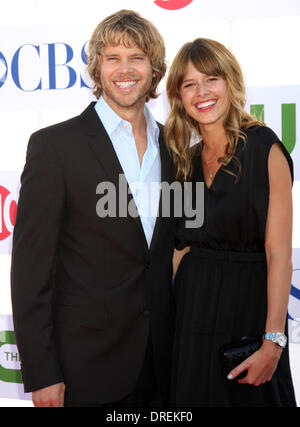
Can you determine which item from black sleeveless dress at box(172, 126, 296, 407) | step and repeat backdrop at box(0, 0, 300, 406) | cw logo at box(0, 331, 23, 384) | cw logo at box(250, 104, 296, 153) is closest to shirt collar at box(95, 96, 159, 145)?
black sleeveless dress at box(172, 126, 296, 407)

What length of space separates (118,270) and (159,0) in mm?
1772

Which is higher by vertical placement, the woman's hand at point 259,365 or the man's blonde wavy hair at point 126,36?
the man's blonde wavy hair at point 126,36

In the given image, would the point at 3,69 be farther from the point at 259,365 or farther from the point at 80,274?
the point at 259,365

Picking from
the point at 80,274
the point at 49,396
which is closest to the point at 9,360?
the point at 49,396

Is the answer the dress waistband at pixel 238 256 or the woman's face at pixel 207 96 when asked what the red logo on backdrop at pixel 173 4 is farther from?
the dress waistband at pixel 238 256

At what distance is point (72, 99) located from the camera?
3.07 m

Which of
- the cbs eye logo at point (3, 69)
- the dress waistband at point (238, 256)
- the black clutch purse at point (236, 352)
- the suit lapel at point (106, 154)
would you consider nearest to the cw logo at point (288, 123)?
the dress waistband at point (238, 256)

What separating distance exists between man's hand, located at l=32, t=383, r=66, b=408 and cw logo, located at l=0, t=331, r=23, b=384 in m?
1.49

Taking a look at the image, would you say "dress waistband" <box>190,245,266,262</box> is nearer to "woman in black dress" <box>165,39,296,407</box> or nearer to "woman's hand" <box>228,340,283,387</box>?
"woman in black dress" <box>165,39,296,407</box>

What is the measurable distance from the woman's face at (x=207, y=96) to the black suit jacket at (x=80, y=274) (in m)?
0.45

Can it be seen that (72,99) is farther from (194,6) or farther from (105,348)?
(105,348)

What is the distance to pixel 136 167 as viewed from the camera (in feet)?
Answer: 6.63

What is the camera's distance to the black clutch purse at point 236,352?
186 cm

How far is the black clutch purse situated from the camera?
1.86 meters
